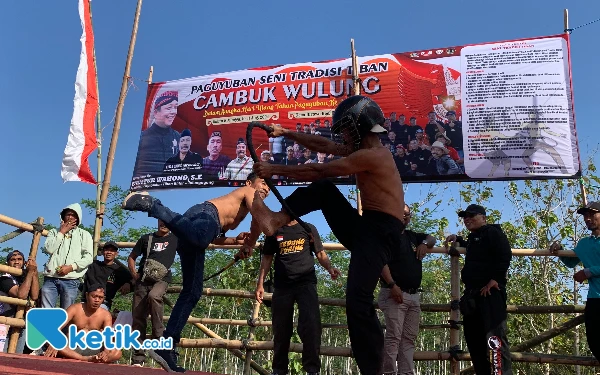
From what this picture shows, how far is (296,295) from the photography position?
5.23 m

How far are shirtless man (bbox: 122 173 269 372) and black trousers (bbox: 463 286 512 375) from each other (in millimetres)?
2497

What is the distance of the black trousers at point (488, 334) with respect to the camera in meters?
4.92

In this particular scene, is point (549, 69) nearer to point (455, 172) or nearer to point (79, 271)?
point (455, 172)

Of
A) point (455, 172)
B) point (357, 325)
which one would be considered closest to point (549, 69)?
point (455, 172)

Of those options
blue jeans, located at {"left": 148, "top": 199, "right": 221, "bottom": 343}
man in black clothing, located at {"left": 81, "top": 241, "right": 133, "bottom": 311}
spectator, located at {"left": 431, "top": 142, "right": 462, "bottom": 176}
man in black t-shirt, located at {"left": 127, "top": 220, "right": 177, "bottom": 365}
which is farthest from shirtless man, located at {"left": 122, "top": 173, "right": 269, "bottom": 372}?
spectator, located at {"left": 431, "top": 142, "right": 462, "bottom": 176}

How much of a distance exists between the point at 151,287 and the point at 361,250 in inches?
152

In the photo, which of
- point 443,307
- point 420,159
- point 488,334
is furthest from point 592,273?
point 420,159

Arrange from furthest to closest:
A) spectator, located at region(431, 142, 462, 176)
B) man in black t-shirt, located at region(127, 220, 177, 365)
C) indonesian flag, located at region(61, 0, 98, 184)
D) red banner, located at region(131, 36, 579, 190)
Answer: indonesian flag, located at region(61, 0, 98, 184)
spectator, located at region(431, 142, 462, 176)
red banner, located at region(131, 36, 579, 190)
man in black t-shirt, located at region(127, 220, 177, 365)

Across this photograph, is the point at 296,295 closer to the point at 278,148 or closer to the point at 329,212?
the point at 329,212

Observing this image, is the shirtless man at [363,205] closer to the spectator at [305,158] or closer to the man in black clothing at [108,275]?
the man in black clothing at [108,275]

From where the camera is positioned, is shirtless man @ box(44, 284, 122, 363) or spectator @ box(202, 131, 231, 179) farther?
spectator @ box(202, 131, 231, 179)

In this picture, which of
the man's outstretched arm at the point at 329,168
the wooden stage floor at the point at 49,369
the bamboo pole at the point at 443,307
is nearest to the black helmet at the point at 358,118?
the man's outstretched arm at the point at 329,168

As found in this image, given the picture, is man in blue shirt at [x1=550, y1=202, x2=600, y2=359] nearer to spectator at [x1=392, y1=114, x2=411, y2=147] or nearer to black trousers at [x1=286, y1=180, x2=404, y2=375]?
black trousers at [x1=286, y1=180, x2=404, y2=375]

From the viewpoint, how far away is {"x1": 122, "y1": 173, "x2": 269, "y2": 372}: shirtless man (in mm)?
4207
